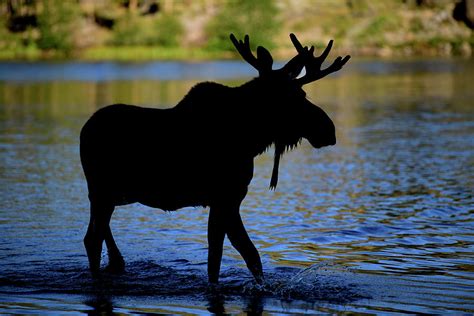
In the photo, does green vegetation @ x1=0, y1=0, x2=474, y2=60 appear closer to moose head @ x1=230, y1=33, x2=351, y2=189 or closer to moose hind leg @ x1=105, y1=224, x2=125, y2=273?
moose hind leg @ x1=105, y1=224, x2=125, y2=273

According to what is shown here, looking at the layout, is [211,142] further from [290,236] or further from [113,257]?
[290,236]

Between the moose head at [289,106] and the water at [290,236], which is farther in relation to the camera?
the moose head at [289,106]

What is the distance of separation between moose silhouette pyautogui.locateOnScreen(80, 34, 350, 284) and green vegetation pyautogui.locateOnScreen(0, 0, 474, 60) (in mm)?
100742

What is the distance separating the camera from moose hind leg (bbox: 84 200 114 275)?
1052cm

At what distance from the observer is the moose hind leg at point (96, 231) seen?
34.5 ft

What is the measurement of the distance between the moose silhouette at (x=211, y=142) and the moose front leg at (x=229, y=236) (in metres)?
0.01

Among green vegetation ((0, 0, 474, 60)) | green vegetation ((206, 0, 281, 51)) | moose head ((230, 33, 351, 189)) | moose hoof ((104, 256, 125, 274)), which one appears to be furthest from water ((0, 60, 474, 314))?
green vegetation ((206, 0, 281, 51))

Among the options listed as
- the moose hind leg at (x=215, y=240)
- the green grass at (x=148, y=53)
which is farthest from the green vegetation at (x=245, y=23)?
the moose hind leg at (x=215, y=240)

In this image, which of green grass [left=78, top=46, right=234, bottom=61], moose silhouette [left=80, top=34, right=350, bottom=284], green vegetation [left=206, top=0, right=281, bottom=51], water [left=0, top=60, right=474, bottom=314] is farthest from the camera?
green vegetation [left=206, top=0, right=281, bottom=51]

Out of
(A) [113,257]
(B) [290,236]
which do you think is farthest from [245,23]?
(A) [113,257]

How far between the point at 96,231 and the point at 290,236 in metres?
3.16

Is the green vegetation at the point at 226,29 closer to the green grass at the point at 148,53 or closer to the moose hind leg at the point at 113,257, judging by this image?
the green grass at the point at 148,53

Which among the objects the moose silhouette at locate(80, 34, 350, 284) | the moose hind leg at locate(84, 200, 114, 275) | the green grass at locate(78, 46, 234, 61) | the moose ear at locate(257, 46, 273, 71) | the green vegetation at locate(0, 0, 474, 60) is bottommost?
the green grass at locate(78, 46, 234, 61)

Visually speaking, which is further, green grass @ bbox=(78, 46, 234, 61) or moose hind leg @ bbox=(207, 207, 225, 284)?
green grass @ bbox=(78, 46, 234, 61)
